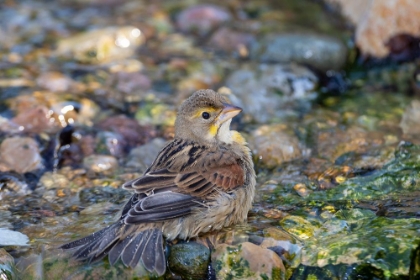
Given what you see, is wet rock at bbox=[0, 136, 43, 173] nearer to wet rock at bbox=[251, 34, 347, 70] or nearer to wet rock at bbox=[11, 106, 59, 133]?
wet rock at bbox=[11, 106, 59, 133]

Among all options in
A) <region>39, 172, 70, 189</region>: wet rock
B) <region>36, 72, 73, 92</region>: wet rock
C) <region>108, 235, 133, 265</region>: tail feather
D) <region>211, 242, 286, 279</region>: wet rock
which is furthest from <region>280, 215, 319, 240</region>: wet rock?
<region>36, 72, 73, 92</region>: wet rock

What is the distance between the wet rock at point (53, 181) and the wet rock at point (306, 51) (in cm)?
353

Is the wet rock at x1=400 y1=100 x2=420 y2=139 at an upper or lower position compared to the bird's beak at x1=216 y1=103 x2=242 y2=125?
upper

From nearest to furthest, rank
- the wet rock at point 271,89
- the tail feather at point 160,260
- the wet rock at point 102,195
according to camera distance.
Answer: the tail feather at point 160,260, the wet rock at point 102,195, the wet rock at point 271,89

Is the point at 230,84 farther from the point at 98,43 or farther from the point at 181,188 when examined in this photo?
the point at 181,188

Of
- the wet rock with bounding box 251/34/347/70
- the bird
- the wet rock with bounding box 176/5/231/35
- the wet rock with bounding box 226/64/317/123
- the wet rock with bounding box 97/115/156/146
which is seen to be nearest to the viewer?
the bird

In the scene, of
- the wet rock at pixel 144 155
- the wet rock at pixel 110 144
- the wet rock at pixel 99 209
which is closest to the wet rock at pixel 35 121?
the wet rock at pixel 110 144

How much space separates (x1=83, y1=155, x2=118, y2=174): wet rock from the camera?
20.1 ft

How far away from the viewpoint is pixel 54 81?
756 centimetres

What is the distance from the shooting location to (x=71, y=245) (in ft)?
14.4

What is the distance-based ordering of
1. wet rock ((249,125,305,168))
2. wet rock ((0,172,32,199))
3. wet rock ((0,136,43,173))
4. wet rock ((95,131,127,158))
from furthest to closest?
wet rock ((95,131,127,158))
wet rock ((249,125,305,168))
wet rock ((0,136,43,173))
wet rock ((0,172,32,199))

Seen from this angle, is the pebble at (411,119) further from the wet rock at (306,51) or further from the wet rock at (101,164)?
the wet rock at (101,164)

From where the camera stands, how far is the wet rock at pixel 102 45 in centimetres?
841

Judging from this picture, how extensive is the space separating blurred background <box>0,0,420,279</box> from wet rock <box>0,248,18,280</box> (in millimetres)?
10
